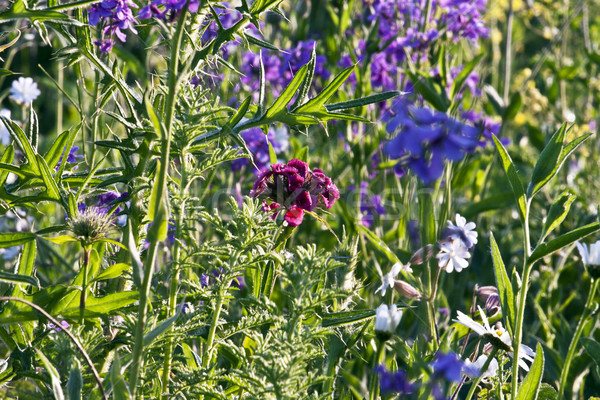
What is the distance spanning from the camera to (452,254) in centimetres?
120

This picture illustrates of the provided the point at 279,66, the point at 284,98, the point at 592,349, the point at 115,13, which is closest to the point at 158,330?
the point at 284,98

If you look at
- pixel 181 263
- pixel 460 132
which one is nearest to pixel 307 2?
pixel 181 263

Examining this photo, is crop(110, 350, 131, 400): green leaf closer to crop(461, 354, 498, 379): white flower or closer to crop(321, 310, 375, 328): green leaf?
crop(321, 310, 375, 328): green leaf

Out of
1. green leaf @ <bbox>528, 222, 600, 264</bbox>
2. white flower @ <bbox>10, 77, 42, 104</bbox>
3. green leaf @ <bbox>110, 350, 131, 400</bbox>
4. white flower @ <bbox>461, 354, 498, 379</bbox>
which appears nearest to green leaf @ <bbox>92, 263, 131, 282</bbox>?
green leaf @ <bbox>110, 350, 131, 400</bbox>

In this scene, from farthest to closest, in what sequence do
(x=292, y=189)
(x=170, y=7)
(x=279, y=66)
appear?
1. (x=279, y=66)
2. (x=292, y=189)
3. (x=170, y=7)

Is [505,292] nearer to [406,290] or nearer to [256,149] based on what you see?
[406,290]

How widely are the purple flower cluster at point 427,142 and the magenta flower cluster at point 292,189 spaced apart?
0.57m

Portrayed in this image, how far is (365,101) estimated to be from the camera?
1075 mm

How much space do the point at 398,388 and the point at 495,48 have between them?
139 inches

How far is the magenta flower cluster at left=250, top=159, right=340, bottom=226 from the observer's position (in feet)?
3.87

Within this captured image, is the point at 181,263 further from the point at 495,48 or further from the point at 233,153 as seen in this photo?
the point at 495,48

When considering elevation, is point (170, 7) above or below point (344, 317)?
above

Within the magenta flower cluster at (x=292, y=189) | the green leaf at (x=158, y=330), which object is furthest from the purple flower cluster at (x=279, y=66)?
the green leaf at (x=158, y=330)

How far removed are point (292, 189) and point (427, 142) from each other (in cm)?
61
